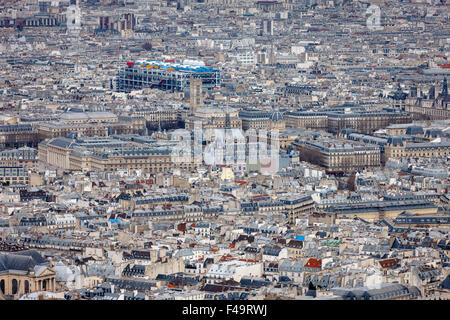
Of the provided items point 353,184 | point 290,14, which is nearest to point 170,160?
point 353,184

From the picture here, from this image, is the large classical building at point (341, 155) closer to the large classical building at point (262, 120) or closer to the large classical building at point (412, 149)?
the large classical building at point (412, 149)

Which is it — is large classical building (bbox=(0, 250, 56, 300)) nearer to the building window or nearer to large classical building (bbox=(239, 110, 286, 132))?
the building window

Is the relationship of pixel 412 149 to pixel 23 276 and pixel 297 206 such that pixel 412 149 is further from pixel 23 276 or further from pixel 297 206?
pixel 23 276

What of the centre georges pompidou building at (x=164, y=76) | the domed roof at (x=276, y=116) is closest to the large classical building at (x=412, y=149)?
the domed roof at (x=276, y=116)

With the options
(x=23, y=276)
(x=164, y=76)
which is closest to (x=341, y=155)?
(x=23, y=276)

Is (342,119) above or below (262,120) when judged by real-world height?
below
